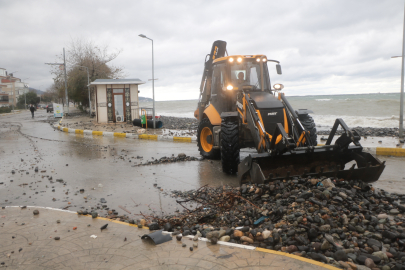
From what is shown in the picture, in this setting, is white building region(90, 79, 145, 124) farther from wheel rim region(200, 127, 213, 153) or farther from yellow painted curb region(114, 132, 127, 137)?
wheel rim region(200, 127, 213, 153)

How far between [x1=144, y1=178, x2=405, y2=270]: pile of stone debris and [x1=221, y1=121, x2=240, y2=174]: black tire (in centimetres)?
179

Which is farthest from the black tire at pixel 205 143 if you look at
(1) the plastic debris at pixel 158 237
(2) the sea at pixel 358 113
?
(2) the sea at pixel 358 113

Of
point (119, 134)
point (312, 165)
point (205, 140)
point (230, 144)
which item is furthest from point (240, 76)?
point (119, 134)

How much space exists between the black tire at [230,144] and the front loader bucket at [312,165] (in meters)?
1.20

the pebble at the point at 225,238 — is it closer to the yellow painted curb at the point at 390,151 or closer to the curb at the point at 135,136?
the yellow painted curb at the point at 390,151

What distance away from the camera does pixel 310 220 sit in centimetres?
418

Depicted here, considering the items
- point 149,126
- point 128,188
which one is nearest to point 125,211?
point 128,188

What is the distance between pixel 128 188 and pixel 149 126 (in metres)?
13.7

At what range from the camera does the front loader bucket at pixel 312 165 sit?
5780mm

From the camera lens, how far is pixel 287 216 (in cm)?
436

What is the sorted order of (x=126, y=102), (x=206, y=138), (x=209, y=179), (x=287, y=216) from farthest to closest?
(x=126, y=102)
(x=206, y=138)
(x=209, y=179)
(x=287, y=216)

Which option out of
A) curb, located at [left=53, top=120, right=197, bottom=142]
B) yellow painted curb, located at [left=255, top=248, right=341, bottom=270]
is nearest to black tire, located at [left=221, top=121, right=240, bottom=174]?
yellow painted curb, located at [left=255, top=248, right=341, bottom=270]

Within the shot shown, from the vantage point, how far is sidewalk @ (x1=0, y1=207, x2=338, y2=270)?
135 inches

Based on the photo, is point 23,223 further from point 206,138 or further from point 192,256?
point 206,138
